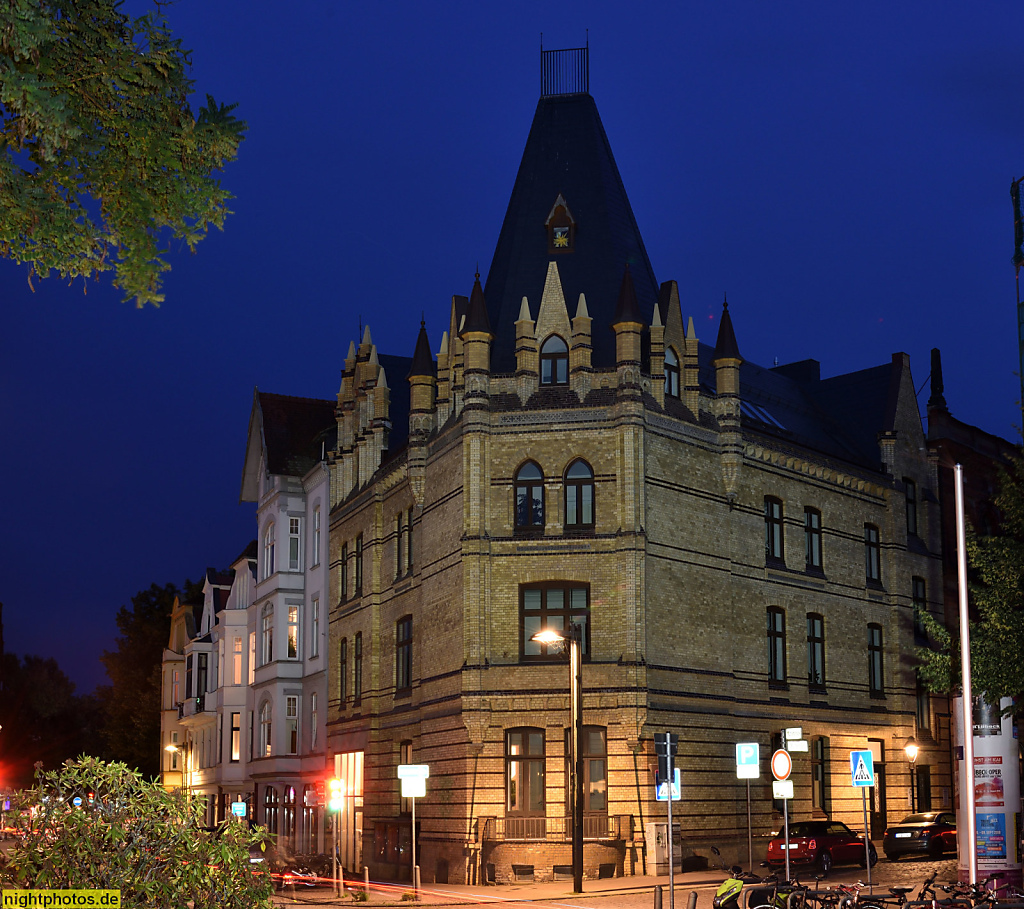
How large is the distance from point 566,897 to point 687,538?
38.3ft

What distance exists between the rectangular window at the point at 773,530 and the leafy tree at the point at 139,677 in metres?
45.5

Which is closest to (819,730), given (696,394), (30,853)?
(696,394)

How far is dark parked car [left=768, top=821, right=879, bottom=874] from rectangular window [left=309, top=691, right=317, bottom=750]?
20908mm

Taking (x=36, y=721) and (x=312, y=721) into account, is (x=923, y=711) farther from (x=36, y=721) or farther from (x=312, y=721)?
(x=36, y=721)

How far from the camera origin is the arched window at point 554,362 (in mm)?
36875

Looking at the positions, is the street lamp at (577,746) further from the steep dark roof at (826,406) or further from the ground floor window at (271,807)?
the ground floor window at (271,807)

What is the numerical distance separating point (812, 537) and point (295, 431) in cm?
2426

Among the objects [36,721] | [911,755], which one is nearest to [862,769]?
[911,755]

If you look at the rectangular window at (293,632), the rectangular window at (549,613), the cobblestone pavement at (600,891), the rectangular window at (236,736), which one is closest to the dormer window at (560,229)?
the rectangular window at (549,613)

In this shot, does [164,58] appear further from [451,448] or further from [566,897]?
[451,448]

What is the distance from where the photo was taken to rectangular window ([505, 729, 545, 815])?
34719 mm

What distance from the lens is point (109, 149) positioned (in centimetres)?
1252

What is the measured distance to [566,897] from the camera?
28.6 metres

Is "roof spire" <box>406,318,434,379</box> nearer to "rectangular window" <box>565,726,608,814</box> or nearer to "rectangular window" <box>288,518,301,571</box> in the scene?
"rectangular window" <box>565,726,608,814</box>
